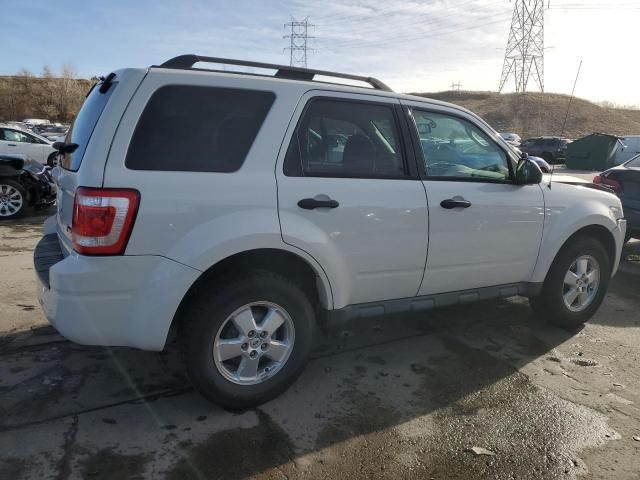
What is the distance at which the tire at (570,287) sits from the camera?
14.5 feet

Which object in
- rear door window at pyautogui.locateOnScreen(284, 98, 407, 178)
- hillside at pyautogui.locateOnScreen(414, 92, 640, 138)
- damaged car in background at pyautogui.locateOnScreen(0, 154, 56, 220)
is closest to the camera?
rear door window at pyautogui.locateOnScreen(284, 98, 407, 178)

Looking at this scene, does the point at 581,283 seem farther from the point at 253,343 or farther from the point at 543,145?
the point at 543,145

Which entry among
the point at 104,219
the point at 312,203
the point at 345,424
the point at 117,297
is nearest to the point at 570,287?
the point at 345,424

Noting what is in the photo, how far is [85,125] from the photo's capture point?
10.1 feet

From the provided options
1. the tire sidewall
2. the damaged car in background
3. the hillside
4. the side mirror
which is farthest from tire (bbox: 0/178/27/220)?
the hillside

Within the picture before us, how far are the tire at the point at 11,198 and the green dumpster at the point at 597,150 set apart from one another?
20.4m

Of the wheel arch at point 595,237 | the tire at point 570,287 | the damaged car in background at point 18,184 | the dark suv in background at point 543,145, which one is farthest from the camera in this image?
the dark suv in background at point 543,145

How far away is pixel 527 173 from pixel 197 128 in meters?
2.51

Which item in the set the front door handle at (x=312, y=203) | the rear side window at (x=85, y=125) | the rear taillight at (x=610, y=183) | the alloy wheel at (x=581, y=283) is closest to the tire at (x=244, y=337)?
the front door handle at (x=312, y=203)

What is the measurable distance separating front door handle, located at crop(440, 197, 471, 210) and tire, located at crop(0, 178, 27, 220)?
7963mm

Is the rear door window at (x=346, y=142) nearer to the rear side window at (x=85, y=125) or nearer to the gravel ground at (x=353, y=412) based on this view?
the rear side window at (x=85, y=125)

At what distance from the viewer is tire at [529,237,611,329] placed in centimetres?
443

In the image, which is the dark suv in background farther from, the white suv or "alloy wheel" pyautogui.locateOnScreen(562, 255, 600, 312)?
the white suv

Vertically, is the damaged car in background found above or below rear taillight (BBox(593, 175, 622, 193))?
below
